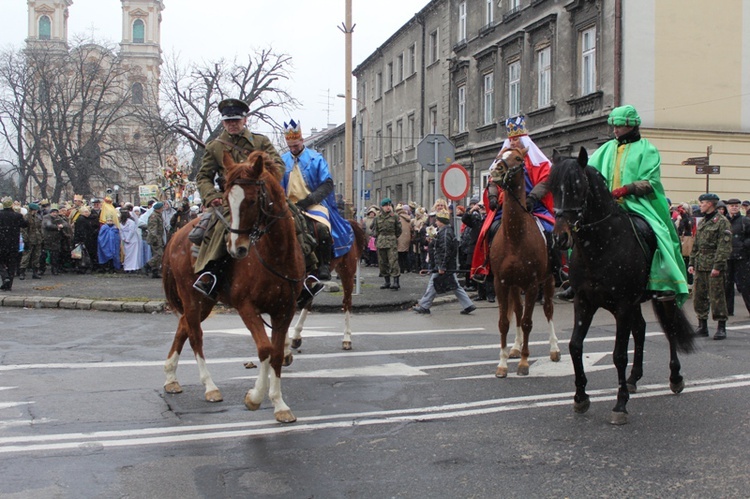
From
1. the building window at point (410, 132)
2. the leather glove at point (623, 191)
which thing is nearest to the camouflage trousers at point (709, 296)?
the leather glove at point (623, 191)

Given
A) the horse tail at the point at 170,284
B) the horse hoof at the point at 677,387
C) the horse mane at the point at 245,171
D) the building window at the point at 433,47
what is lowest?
the horse hoof at the point at 677,387

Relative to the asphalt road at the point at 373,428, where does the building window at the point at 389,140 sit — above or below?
above

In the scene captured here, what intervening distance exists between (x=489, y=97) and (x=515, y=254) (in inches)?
1035

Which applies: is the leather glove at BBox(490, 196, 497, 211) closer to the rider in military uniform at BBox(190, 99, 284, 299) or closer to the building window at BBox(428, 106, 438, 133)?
the rider in military uniform at BBox(190, 99, 284, 299)

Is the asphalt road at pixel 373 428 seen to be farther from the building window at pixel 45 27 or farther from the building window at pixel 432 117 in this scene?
the building window at pixel 45 27

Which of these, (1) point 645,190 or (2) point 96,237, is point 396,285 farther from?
(1) point 645,190

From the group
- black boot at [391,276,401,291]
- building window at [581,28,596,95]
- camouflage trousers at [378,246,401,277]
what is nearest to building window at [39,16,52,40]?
building window at [581,28,596,95]

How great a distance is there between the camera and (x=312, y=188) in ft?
29.1

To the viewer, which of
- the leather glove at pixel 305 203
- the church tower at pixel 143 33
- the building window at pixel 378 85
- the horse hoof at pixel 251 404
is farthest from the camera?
the church tower at pixel 143 33

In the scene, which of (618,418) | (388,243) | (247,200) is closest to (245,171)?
(247,200)

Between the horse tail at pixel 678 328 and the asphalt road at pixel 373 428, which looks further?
the horse tail at pixel 678 328

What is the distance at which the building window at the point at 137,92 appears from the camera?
176 feet

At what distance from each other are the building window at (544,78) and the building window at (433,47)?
12239 mm

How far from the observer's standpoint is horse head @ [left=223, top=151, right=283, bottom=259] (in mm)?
5738
